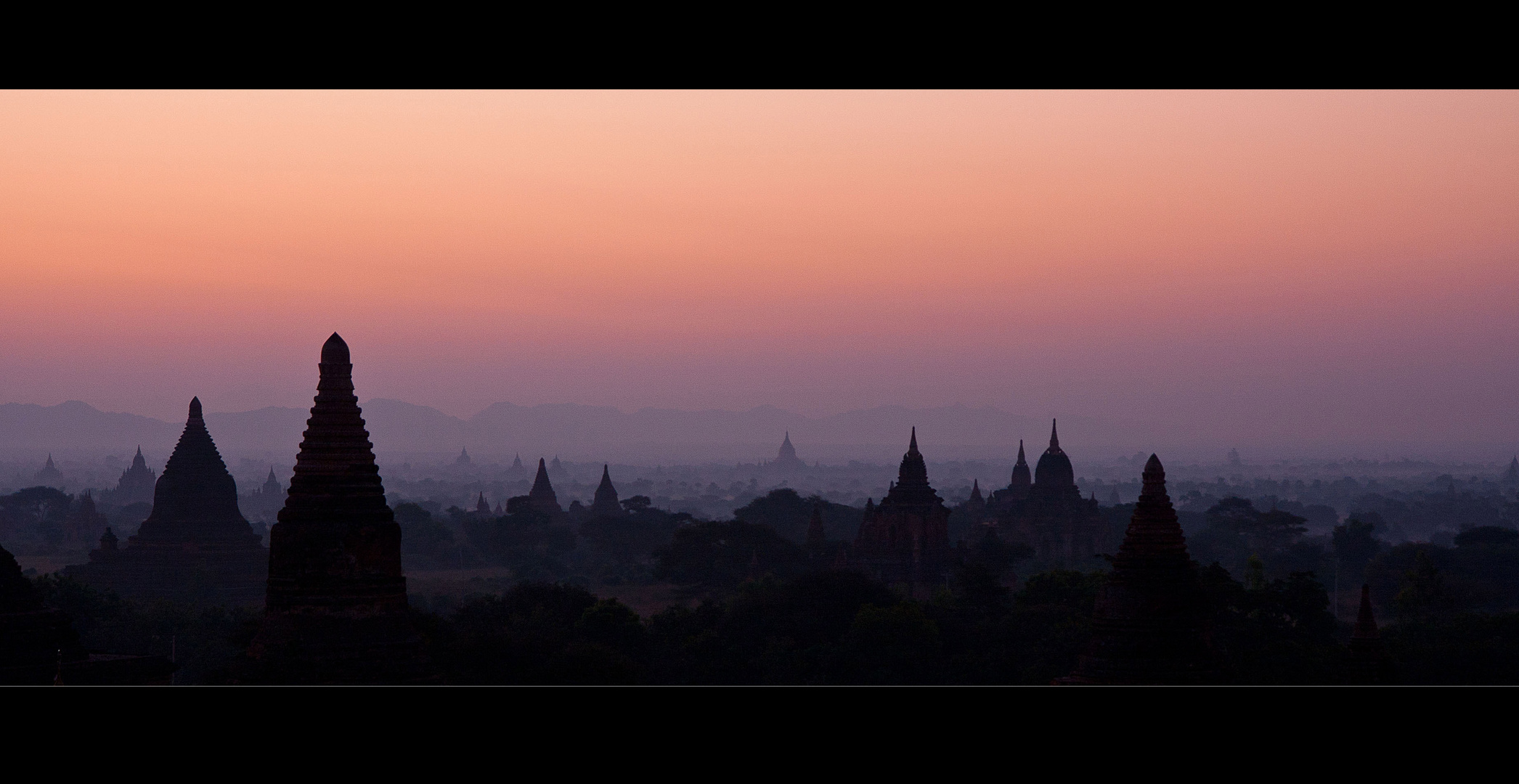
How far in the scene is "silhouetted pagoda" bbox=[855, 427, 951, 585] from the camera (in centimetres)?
6806

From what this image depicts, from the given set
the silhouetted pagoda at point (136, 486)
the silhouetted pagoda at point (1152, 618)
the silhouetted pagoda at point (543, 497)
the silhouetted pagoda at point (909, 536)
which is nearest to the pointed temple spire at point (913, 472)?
the silhouetted pagoda at point (909, 536)

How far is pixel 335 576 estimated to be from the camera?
2578cm

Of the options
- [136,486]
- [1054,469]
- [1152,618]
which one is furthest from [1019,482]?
[136,486]

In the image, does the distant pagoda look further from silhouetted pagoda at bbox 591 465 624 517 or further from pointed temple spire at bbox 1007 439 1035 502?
silhouetted pagoda at bbox 591 465 624 517

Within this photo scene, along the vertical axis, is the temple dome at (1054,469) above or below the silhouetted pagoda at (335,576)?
above

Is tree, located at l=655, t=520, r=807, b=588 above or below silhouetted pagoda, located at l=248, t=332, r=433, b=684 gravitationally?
above

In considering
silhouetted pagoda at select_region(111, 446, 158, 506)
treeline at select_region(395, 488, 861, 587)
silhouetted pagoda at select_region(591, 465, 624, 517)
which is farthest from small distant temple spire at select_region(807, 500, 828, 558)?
silhouetted pagoda at select_region(111, 446, 158, 506)

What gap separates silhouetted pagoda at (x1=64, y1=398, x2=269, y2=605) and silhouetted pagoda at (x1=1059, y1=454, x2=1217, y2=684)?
3885cm

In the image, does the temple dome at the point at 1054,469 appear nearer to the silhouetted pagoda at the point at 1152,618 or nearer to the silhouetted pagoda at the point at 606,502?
the silhouetted pagoda at the point at 606,502

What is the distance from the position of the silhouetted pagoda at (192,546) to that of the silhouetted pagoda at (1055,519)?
44.9 m

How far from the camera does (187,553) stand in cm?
6047

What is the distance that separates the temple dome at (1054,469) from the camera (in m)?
93.9

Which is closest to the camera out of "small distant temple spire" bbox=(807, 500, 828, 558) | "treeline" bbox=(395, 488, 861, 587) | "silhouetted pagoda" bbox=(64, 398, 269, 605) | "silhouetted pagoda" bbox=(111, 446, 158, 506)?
"silhouetted pagoda" bbox=(64, 398, 269, 605)
